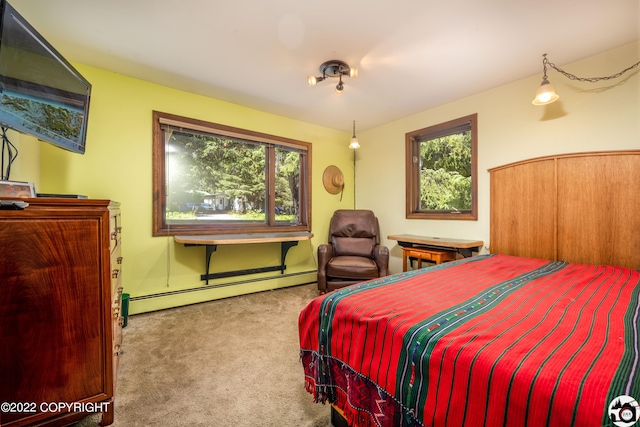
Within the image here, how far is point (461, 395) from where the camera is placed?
29.1 inches

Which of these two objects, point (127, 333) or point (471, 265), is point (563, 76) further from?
point (127, 333)

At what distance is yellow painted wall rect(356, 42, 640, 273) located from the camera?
2113 mm

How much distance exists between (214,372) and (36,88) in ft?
6.31

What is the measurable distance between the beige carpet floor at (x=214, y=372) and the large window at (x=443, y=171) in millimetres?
2258

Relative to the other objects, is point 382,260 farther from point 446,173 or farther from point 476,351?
point 476,351

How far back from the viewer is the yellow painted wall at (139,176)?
7.97 feet

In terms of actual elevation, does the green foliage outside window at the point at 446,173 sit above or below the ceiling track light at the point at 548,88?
below

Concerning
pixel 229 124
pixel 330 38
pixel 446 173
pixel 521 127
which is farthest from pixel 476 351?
pixel 229 124

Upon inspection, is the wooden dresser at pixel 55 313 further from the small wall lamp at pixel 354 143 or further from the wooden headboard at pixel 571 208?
the wooden headboard at pixel 571 208

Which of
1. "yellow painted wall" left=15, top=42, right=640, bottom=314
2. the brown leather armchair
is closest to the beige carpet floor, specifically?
"yellow painted wall" left=15, top=42, right=640, bottom=314

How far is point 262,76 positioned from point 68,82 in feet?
4.85

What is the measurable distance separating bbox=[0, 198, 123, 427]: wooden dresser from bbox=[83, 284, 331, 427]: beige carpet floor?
11.5 inches

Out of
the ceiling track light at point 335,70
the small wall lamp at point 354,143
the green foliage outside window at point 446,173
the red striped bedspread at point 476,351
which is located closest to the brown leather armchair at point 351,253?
the green foliage outside window at point 446,173

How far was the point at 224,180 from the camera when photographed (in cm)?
330
